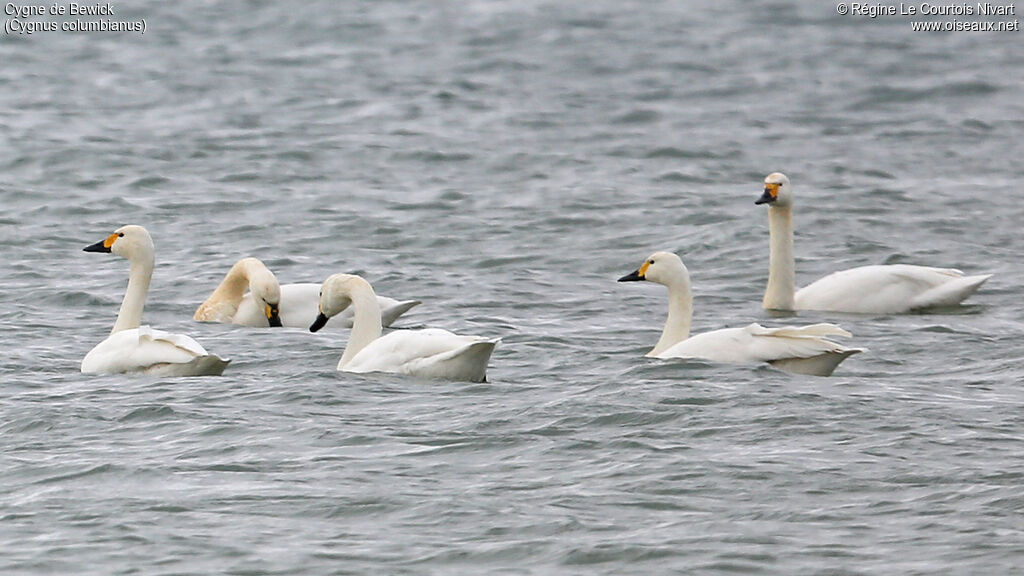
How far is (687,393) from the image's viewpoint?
9797mm

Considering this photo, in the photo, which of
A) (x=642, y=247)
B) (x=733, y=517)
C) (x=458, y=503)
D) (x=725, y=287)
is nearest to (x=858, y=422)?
(x=733, y=517)

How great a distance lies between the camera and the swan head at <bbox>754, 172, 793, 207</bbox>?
13.5 metres

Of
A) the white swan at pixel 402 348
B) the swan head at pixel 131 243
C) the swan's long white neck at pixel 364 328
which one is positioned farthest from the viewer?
the swan head at pixel 131 243

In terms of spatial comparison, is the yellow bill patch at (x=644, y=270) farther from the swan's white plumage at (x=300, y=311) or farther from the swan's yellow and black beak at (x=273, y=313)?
the swan's yellow and black beak at (x=273, y=313)

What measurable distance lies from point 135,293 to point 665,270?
3283 millimetres

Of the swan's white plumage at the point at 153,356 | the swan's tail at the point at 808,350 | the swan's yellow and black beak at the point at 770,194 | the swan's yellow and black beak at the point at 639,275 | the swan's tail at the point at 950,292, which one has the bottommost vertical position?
the swan's tail at the point at 950,292

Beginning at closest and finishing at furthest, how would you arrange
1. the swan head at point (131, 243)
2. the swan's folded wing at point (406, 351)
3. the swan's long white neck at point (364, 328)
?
the swan's folded wing at point (406, 351)
the swan's long white neck at point (364, 328)
the swan head at point (131, 243)

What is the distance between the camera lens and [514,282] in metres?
14.1

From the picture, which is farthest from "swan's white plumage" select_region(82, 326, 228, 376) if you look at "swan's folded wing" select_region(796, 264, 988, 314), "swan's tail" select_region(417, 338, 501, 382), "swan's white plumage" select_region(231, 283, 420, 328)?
"swan's folded wing" select_region(796, 264, 988, 314)

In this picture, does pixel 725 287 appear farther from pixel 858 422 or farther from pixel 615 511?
pixel 615 511

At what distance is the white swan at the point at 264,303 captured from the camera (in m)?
12.3

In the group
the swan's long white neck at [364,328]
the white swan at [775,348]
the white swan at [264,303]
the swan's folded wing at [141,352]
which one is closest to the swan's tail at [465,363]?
the swan's long white neck at [364,328]

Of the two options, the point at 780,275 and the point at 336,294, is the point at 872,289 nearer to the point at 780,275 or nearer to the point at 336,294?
the point at 780,275

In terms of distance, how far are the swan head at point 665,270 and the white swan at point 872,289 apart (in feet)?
6.36
